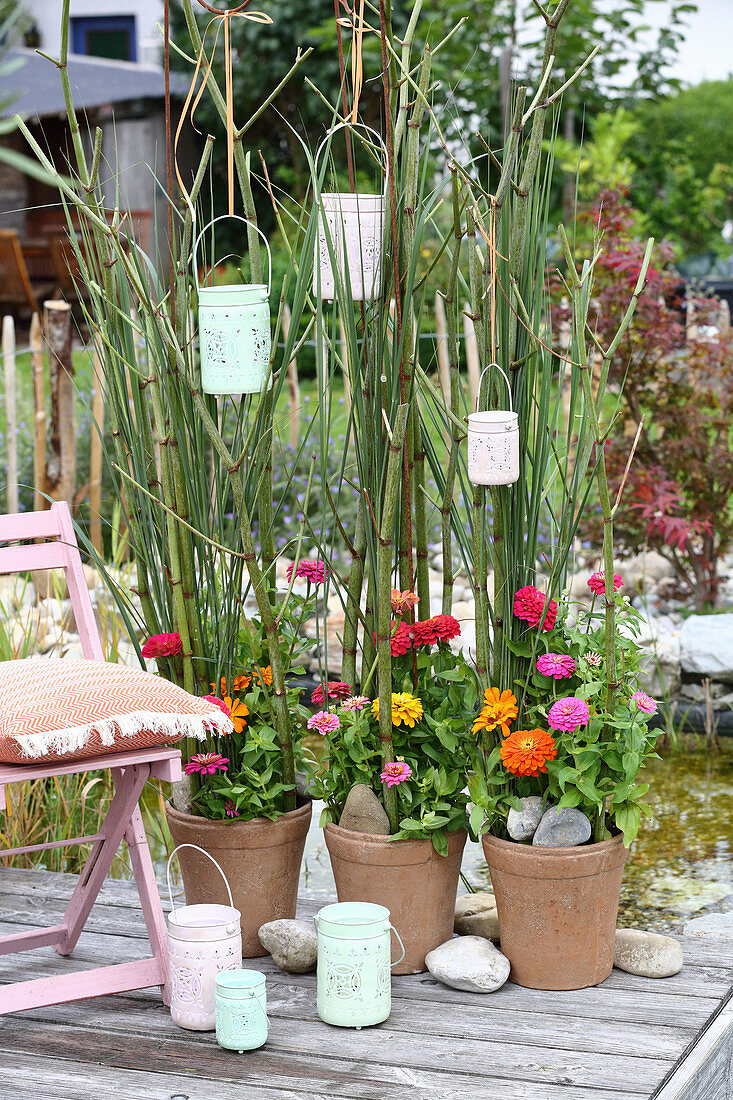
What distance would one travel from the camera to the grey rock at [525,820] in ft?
6.72

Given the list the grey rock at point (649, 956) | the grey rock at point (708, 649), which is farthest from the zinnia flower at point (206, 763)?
the grey rock at point (708, 649)

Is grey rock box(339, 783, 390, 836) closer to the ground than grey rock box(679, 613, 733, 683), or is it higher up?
higher up

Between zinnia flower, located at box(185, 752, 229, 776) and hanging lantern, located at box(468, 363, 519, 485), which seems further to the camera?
Result: zinnia flower, located at box(185, 752, 229, 776)

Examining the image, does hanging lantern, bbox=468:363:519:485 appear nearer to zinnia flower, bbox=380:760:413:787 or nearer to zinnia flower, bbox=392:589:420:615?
zinnia flower, bbox=392:589:420:615

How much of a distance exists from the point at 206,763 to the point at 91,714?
0.35 metres

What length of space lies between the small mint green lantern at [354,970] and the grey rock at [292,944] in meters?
0.17

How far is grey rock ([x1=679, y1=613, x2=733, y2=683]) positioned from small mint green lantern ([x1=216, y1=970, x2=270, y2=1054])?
270 centimetres

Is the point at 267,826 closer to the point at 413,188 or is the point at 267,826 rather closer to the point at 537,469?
the point at 537,469

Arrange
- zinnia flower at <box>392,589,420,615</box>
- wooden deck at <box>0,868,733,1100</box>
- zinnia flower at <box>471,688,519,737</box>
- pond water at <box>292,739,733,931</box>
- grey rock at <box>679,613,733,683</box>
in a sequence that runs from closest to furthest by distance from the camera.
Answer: wooden deck at <box>0,868,733,1100</box>, zinnia flower at <box>471,688,519,737</box>, zinnia flower at <box>392,589,420,615</box>, pond water at <box>292,739,733,931</box>, grey rock at <box>679,613,733,683</box>

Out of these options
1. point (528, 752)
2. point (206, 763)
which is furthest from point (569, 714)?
point (206, 763)

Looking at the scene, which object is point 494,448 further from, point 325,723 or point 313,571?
point 325,723

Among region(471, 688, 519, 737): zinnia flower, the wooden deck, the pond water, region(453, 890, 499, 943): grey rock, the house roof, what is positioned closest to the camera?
the wooden deck

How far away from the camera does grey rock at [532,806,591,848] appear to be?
6.61 ft

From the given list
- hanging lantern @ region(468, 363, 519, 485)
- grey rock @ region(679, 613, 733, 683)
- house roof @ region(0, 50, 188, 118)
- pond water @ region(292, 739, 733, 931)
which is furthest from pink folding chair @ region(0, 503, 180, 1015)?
house roof @ region(0, 50, 188, 118)
